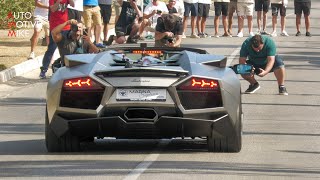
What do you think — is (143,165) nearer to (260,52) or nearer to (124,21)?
(260,52)

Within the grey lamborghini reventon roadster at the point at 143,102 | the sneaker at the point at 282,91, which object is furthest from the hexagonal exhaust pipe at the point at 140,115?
the sneaker at the point at 282,91

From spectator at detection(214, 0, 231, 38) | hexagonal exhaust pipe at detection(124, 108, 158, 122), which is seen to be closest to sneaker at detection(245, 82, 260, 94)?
hexagonal exhaust pipe at detection(124, 108, 158, 122)

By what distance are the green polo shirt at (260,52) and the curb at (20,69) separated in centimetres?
454

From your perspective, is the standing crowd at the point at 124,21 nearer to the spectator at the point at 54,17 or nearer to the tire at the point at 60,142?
the spectator at the point at 54,17

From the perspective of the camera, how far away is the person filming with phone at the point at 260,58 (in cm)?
1778

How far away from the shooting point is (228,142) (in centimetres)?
1155

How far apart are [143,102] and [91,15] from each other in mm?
14684

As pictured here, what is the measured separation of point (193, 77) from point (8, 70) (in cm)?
986

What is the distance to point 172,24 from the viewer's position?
19266 millimetres

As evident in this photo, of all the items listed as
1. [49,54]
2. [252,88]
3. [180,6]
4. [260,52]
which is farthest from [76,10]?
[180,6]

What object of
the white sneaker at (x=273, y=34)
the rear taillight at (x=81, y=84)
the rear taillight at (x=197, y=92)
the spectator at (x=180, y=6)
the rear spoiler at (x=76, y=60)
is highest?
the rear spoiler at (x=76, y=60)

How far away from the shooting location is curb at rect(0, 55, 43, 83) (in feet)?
66.1

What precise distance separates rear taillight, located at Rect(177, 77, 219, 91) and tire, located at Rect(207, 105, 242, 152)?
52 cm

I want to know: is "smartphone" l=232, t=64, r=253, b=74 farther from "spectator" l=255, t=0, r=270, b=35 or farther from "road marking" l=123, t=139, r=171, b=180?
"spectator" l=255, t=0, r=270, b=35
